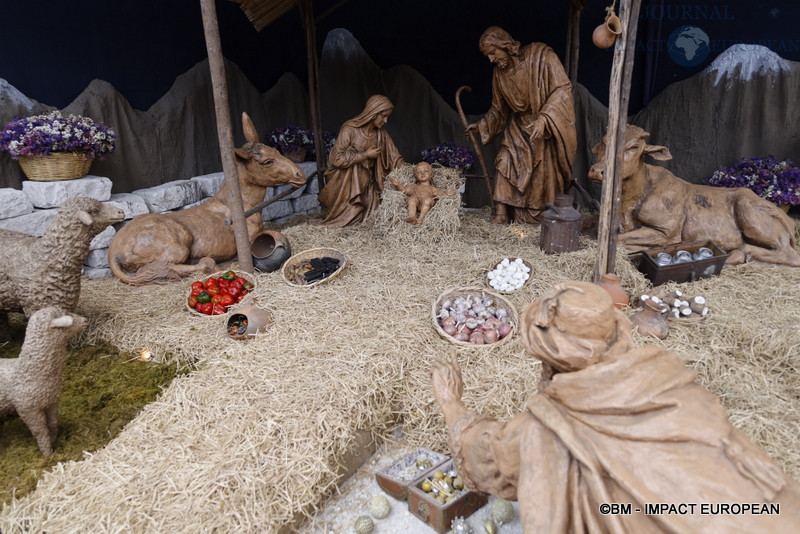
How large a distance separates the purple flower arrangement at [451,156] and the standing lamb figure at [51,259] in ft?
18.2

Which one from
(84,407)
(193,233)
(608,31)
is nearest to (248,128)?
(193,233)

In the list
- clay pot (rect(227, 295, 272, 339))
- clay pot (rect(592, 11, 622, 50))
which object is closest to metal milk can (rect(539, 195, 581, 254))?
clay pot (rect(592, 11, 622, 50))

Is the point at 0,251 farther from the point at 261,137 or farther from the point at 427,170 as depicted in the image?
the point at 261,137

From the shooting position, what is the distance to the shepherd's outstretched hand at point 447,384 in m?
1.91

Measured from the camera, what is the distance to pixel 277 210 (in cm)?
750

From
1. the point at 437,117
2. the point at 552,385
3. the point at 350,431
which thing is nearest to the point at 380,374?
the point at 350,431

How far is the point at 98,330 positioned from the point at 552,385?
12.1ft

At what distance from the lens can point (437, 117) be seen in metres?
8.96

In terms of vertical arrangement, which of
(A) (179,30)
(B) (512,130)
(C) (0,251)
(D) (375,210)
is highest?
(A) (179,30)

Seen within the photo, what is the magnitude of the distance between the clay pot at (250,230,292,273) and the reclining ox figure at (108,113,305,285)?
11cm

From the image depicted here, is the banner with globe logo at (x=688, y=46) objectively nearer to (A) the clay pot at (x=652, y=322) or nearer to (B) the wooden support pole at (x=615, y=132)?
(B) the wooden support pole at (x=615, y=132)

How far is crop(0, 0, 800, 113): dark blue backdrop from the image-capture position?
5371 mm

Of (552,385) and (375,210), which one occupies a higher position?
(552,385)

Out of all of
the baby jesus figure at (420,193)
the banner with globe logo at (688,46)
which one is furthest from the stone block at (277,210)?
the banner with globe logo at (688,46)
